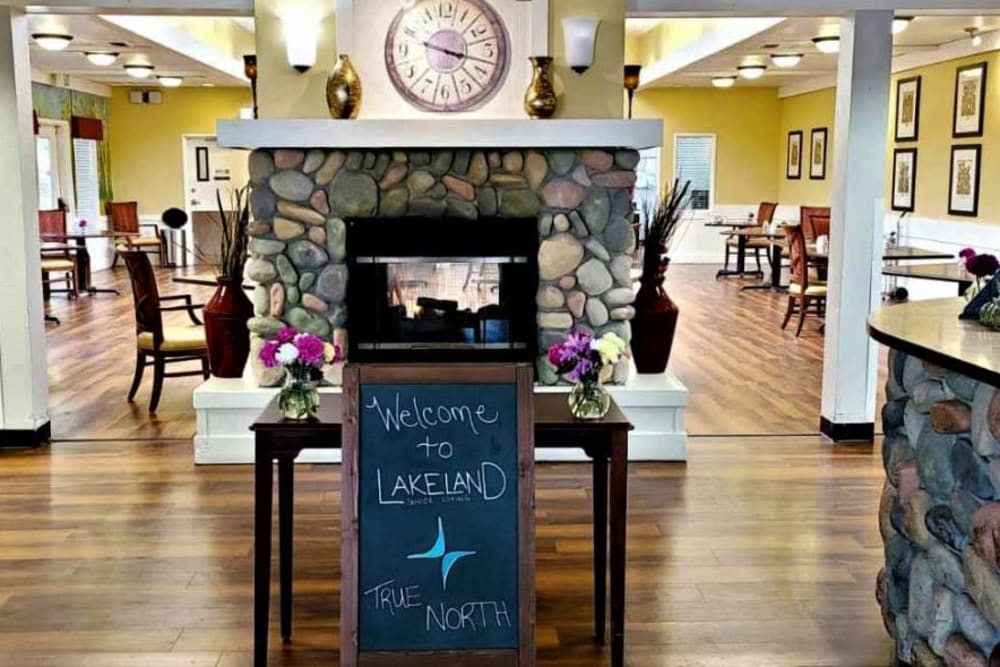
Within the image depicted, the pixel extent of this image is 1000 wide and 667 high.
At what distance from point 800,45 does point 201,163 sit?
28.7 ft

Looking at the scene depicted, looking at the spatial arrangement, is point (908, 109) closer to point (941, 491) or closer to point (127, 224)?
point (941, 491)

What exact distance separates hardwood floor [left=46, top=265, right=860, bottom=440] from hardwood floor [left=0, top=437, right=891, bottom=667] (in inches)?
20.3

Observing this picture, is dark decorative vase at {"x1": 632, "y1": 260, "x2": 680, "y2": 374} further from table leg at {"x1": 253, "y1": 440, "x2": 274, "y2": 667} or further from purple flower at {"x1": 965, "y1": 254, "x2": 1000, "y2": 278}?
table leg at {"x1": 253, "y1": 440, "x2": 274, "y2": 667}

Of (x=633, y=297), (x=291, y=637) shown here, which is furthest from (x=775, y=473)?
(x=291, y=637)

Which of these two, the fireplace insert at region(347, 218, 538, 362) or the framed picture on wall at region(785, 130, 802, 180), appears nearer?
the fireplace insert at region(347, 218, 538, 362)

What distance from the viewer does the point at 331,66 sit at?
505cm

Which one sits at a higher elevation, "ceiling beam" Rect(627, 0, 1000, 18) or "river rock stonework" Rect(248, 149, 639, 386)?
"ceiling beam" Rect(627, 0, 1000, 18)

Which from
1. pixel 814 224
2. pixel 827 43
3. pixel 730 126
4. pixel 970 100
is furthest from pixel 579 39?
pixel 730 126

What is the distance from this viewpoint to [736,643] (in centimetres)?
314

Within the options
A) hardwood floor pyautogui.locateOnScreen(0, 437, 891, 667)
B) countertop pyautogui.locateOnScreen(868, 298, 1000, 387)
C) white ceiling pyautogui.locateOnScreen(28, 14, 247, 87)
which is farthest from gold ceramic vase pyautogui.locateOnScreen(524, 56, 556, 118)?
white ceiling pyautogui.locateOnScreen(28, 14, 247, 87)

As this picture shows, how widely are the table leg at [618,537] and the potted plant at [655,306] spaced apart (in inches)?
108

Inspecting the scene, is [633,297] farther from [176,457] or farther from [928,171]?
[928,171]

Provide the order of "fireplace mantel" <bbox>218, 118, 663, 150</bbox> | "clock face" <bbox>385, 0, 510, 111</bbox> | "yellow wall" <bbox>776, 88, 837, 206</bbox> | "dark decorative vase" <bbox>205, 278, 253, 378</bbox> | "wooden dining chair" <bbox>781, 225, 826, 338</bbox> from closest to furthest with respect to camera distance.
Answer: "fireplace mantel" <bbox>218, 118, 663, 150</bbox>
"clock face" <bbox>385, 0, 510, 111</bbox>
"dark decorative vase" <bbox>205, 278, 253, 378</bbox>
"wooden dining chair" <bbox>781, 225, 826, 338</bbox>
"yellow wall" <bbox>776, 88, 837, 206</bbox>

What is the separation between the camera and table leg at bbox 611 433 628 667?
9.30 ft
